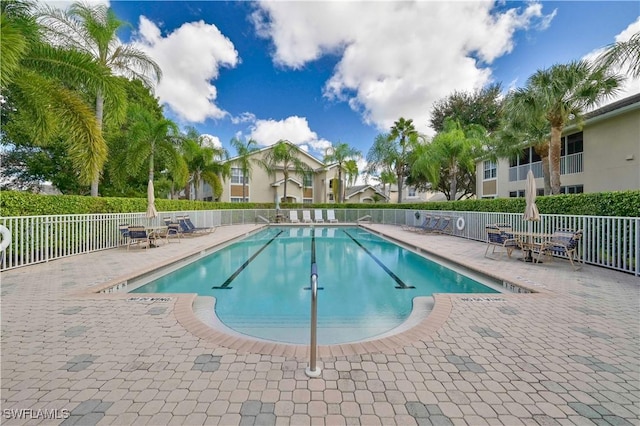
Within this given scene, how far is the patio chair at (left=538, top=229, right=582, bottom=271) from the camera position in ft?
23.9

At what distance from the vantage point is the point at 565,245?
7.35m

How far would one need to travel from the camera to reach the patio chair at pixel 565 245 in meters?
7.29

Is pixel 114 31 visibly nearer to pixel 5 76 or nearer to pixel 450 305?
pixel 5 76

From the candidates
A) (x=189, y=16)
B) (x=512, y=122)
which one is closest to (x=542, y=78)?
(x=512, y=122)

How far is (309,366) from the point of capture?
9.04ft

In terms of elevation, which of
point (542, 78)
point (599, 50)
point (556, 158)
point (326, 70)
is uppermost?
point (326, 70)

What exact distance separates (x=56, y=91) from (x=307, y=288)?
28.0ft

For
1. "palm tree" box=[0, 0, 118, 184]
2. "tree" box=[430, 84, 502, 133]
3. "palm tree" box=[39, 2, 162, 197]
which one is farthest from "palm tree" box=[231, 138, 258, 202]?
"tree" box=[430, 84, 502, 133]

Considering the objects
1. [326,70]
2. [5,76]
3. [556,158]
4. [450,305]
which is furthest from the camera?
[326,70]

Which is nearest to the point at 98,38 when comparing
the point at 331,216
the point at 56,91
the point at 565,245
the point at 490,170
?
the point at 56,91

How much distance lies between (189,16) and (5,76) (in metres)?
10.5

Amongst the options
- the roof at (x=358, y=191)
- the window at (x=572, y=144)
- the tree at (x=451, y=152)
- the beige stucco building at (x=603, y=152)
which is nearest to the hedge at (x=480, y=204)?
the beige stucco building at (x=603, y=152)

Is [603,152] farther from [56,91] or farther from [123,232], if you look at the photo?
[56,91]

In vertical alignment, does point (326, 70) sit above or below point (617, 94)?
above
